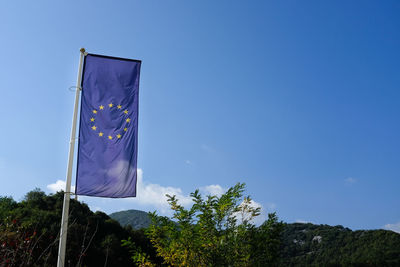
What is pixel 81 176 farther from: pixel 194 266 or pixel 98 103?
pixel 194 266

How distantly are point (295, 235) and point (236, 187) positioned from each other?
80.4 meters

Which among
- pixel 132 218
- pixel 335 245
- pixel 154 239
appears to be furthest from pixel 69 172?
pixel 132 218

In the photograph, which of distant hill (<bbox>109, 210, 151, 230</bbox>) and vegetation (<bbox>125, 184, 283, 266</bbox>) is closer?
vegetation (<bbox>125, 184, 283, 266</bbox>)

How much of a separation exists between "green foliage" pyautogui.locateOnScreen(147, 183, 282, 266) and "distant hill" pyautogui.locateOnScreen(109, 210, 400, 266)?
5424cm

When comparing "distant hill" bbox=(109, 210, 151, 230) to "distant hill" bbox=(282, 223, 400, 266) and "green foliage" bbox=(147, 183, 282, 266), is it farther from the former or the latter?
"green foliage" bbox=(147, 183, 282, 266)

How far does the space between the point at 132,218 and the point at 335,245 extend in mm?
43920

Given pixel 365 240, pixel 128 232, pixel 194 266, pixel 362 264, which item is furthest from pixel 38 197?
pixel 365 240

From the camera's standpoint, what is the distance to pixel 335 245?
71.9 meters

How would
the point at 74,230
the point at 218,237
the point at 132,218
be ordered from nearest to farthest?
the point at 218,237 < the point at 74,230 < the point at 132,218

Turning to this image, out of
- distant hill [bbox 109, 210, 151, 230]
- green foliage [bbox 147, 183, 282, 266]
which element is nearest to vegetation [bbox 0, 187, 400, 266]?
green foliage [bbox 147, 183, 282, 266]

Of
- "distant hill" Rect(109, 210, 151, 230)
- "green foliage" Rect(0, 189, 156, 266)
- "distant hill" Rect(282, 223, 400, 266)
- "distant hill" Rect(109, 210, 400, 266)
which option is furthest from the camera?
"distant hill" Rect(109, 210, 151, 230)

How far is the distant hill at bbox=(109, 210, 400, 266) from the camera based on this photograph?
58.2 metres

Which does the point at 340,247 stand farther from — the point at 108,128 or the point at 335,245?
the point at 108,128

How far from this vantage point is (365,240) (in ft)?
226
